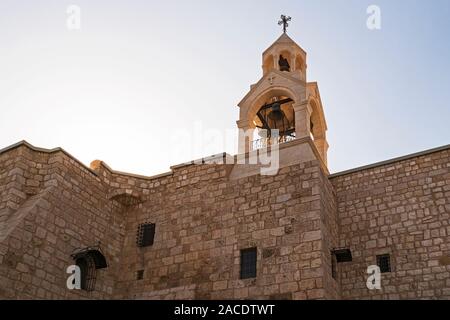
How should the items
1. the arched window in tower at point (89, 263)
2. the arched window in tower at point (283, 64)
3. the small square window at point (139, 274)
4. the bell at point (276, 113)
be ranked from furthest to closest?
the arched window in tower at point (283, 64)
the bell at point (276, 113)
the small square window at point (139, 274)
the arched window in tower at point (89, 263)

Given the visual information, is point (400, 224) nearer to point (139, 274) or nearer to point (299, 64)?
point (299, 64)

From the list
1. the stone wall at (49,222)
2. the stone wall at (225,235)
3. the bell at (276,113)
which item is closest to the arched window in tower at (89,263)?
the stone wall at (49,222)

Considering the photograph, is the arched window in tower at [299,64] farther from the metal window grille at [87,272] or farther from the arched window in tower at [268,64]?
the metal window grille at [87,272]

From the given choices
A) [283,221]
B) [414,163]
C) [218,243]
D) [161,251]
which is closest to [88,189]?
[161,251]

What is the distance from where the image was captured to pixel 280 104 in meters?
15.2

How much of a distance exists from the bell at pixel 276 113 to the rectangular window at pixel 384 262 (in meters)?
4.91

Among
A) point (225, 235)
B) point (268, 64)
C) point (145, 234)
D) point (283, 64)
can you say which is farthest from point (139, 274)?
point (283, 64)

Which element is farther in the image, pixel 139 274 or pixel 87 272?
pixel 139 274

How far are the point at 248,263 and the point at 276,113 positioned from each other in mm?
4991

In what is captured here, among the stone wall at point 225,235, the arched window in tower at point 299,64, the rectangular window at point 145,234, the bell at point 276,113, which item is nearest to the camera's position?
the stone wall at point 225,235

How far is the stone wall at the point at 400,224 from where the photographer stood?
1157 cm

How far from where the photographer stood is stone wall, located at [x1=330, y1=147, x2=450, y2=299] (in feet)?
38.0

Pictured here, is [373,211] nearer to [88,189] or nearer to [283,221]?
[283,221]

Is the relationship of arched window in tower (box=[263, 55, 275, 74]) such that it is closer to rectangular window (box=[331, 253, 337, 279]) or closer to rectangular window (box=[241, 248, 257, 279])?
rectangular window (box=[241, 248, 257, 279])
